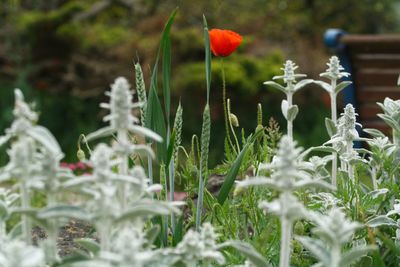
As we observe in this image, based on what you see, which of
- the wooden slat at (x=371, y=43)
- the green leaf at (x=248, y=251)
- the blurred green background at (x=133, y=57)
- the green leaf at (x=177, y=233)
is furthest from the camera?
the blurred green background at (x=133, y=57)

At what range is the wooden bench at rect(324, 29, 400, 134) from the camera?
6.05 m

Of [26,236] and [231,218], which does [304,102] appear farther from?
[26,236]

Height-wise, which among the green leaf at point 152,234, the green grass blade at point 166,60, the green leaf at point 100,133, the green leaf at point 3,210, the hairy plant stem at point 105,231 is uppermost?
Result: the green grass blade at point 166,60

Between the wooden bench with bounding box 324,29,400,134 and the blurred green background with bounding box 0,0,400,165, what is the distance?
4.86 ft

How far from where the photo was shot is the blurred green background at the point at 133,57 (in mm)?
7891

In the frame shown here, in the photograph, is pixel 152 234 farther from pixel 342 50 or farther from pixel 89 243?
pixel 342 50

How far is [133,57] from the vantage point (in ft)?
25.1

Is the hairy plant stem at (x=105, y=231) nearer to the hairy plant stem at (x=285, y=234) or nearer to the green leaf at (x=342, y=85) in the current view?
the hairy plant stem at (x=285, y=234)

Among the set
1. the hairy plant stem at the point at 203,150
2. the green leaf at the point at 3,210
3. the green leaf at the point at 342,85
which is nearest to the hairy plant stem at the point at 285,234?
the green leaf at the point at 3,210

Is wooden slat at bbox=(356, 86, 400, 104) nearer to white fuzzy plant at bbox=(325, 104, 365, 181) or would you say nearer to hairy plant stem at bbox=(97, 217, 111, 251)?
white fuzzy plant at bbox=(325, 104, 365, 181)

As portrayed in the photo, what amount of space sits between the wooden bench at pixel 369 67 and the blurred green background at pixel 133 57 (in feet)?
4.86

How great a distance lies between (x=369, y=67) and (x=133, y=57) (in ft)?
8.04

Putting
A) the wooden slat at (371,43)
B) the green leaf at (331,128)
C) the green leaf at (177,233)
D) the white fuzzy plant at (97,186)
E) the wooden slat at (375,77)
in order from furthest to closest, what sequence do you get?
the wooden slat at (375,77) < the wooden slat at (371,43) < the green leaf at (331,128) < the green leaf at (177,233) < the white fuzzy plant at (97,186)

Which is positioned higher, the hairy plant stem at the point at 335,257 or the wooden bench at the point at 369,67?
the wooden bench at the point at 369,67
